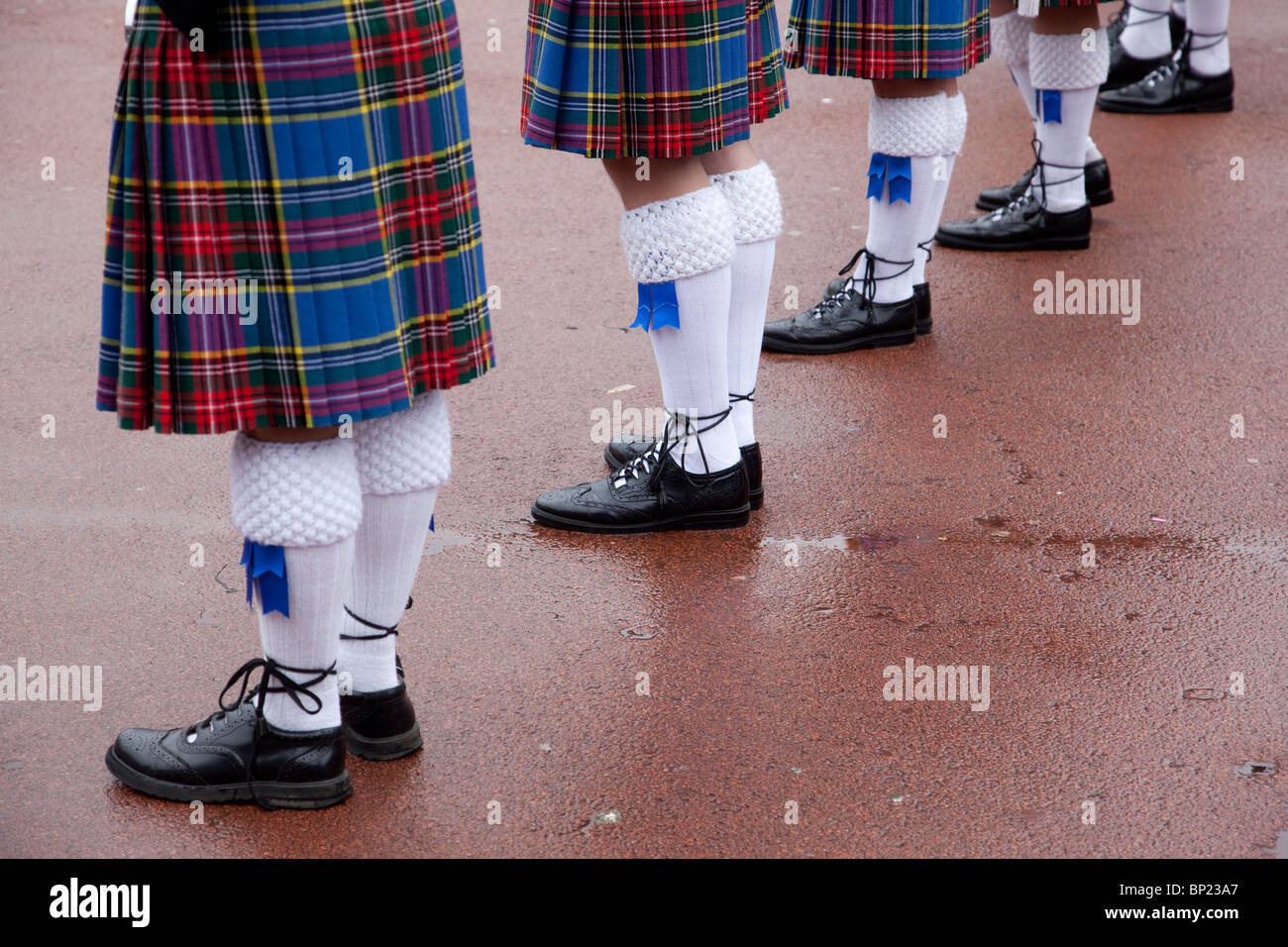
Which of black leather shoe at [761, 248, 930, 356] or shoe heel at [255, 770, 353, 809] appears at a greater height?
black leather shoe at [761, 248, 930, 356]

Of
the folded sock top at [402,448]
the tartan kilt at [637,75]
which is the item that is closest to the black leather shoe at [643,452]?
the tartan kilt at [637,75]

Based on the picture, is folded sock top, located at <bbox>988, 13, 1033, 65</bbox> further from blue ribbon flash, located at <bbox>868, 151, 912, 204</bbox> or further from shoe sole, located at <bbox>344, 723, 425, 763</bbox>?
shoe sole, located at <bbox>344, 723, 425, 763</bbox>

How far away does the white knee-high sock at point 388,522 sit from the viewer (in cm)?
197

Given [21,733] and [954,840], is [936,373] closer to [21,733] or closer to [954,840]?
[954,840]

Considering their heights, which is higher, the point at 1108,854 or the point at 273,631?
the point at 273,631

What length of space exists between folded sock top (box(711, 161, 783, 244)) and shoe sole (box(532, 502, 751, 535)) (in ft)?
1.81

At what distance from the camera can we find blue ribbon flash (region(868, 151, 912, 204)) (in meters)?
3.61

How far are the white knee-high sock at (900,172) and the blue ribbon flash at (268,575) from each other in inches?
87.3

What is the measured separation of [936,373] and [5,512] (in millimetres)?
2207

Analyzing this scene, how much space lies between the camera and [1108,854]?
78.0 inches

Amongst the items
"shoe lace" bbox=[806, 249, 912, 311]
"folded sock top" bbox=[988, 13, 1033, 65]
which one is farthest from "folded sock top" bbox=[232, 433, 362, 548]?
"folded sock top" bbox=[988, 13, 1033, 65]

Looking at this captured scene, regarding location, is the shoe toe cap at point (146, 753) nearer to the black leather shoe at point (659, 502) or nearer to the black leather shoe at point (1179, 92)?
the black leather shoe at point (659, 502)

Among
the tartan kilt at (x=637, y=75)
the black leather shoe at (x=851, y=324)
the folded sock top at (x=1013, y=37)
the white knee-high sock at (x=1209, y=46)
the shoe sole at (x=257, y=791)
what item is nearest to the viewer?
the shoe sole at (x=257, y=791)
